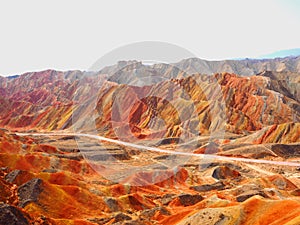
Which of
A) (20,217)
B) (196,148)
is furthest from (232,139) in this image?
(20,217)

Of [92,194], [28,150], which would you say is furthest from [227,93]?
[92,194]

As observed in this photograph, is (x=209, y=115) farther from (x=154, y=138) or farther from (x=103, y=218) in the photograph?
(x=103, y=218)

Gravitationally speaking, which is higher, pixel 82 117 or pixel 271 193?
pixel 271 193

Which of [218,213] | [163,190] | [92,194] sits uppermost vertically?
[218,213]

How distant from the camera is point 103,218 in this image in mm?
34906

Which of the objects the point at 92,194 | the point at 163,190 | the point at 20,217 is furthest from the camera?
the point at 163,190

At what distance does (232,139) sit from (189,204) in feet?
192

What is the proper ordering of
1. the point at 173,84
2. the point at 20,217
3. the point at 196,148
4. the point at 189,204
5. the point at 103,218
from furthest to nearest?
the point at 173,84, the point at 196,148, the point at 189,204, the point at 103,218, the point at 20,217

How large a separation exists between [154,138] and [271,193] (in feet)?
218

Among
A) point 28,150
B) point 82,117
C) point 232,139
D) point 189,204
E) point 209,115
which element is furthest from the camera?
point 82,117

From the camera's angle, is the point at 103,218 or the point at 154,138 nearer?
the point at 103,218

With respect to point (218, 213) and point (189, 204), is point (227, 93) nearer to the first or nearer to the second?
point (189, 204)

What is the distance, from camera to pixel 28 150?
6900 cm

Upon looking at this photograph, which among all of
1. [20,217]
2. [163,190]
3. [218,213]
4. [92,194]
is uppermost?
[20,217]
